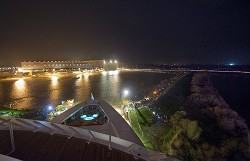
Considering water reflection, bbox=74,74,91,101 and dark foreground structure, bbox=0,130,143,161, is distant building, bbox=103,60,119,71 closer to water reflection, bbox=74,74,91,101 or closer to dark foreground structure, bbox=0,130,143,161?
water reflection, bbox=74,74,91,101

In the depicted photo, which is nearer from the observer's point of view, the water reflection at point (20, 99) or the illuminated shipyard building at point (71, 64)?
the water reflection at point (20, 99)

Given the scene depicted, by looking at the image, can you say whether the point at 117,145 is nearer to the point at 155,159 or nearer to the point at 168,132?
the point at 155,159

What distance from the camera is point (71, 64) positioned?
110250 mm

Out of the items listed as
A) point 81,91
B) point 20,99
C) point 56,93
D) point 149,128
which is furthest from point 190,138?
point 56,93

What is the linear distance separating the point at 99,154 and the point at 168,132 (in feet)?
24.9

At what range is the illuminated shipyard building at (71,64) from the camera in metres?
96.9

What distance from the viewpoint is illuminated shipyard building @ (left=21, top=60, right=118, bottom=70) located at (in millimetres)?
96875

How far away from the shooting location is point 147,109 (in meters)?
16.8

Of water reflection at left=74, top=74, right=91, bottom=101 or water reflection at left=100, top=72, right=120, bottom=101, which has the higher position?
water reflection at left=100, top=72, right=120, bottom=101

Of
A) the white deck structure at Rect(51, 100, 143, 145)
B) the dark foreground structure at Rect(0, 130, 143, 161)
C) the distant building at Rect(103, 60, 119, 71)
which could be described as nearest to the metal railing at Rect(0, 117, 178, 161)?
the dark foreground structure at Rect(0, 130, 143, 161)

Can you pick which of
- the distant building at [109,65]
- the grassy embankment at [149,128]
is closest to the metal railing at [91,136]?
the grassy embankment at [149,128]

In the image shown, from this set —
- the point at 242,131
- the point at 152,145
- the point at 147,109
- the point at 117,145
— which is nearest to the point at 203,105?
the point at 242,131

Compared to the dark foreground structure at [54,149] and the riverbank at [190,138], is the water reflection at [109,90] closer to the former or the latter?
the riverbank at [190,138]

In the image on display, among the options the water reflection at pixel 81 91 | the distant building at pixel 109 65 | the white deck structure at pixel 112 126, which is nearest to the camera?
the white deck structure at pixel 112 126
